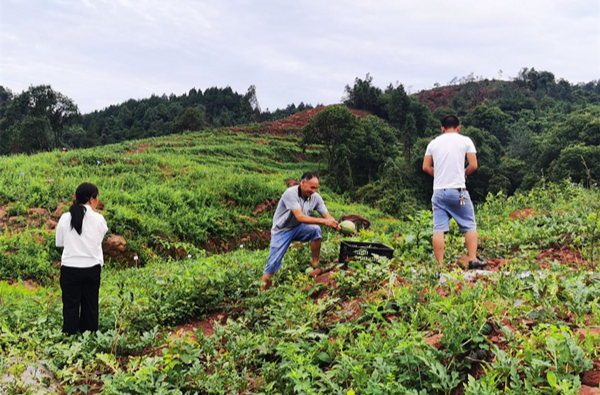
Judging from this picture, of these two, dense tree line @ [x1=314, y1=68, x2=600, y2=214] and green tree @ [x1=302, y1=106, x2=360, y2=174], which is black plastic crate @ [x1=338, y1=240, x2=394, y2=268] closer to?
dense tree line @ [x1=314, y1=68, x2=600, y2=214]

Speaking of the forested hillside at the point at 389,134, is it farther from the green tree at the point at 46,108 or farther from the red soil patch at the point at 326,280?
the red soil patch at the point at 326,280

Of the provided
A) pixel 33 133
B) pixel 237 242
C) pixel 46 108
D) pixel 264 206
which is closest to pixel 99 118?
pixel 46 108

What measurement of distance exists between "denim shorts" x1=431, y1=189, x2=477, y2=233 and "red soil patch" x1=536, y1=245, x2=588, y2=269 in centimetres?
84

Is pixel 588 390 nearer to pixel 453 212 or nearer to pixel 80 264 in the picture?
pixel 453 212

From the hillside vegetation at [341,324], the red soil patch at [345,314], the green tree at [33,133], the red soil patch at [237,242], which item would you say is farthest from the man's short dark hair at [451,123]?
the green tree at [33,133]

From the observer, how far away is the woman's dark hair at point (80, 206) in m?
3.85

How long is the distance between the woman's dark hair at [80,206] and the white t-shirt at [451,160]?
351cm

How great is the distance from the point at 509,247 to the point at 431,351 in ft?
12.3

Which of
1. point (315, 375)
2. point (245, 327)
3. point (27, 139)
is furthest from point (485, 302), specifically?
point (27, 139)

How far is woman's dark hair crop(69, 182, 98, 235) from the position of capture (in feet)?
12.6

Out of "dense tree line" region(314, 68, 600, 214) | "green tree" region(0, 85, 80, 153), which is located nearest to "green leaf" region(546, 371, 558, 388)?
"dense tree line" region(314, 68, 600, 214)

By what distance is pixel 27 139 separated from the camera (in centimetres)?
3512

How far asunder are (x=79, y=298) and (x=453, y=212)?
3.89 m

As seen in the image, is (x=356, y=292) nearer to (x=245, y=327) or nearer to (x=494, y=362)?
(x=245, y=327)
